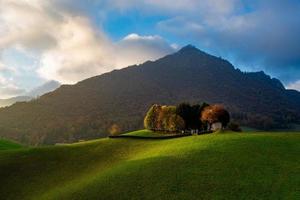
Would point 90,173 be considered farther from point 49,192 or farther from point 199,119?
point 199,119

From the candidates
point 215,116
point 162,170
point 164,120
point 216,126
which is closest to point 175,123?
point 164,120

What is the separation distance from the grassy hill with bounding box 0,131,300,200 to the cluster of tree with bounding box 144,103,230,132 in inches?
1235

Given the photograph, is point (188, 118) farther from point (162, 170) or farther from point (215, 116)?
point (162, 170)

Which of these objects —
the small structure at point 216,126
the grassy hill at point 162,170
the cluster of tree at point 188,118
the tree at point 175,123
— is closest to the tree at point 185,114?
the cluster of tree at point 188,118

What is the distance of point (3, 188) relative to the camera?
62.3 metres

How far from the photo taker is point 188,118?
116500mm

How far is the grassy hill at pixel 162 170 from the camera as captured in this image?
49.5 meters

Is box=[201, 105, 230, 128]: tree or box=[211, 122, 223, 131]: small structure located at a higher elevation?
box=[201, 105, 230, 128]: tree

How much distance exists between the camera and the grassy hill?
4950cm

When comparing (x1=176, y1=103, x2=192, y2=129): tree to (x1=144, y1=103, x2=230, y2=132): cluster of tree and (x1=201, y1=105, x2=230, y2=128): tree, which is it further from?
(x1=201, y1=105, x2=230, y2=128): tree

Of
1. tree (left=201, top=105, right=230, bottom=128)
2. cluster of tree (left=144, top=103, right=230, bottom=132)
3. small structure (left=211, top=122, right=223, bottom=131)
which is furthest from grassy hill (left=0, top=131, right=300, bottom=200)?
cluster of tree (left=144, top=103, right=230, bottom=132)

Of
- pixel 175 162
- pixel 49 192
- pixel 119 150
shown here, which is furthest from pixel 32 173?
pixel 175 162

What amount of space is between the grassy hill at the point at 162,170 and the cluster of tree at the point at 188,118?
31364mm

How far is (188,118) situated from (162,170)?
60.6 m
